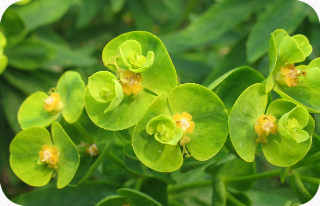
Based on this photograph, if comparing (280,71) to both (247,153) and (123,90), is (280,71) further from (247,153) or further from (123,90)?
(123,90)

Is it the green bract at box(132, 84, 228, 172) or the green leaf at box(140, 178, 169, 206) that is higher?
the green bract at box(132, 84, 228, 172)

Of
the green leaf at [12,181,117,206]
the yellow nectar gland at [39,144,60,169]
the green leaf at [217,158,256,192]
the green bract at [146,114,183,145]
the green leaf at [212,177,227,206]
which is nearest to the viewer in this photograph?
the green bract at [146,114,183,145]

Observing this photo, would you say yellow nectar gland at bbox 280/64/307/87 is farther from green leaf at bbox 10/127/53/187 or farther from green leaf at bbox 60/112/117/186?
green leaf at bbox 10/127/53/187

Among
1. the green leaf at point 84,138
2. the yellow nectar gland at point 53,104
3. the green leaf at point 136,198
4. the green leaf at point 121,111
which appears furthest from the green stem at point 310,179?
the yellow nectar gland at point 53,104

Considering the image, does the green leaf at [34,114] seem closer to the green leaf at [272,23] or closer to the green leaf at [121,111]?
the green leaf at [121,111]

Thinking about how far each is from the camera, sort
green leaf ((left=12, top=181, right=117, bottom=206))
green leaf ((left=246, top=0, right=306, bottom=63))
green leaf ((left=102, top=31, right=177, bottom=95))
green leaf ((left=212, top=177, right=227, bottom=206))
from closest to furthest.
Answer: green leaf ((left=102, top=31, right=177, bottom=95)) → green leaf ((left=212, top=177, right=227, bottom=206)) → green leaf ((left=12, top=181, right=117, bottom=206)) → green leaf ((left=246, top=0, right=306, bottom=63))

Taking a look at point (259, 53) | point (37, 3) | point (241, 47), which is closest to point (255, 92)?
point (259, 53)

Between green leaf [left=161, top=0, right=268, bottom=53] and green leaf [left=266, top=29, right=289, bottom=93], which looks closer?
green leaf [left=266, top=29, right=289, bottom=93]

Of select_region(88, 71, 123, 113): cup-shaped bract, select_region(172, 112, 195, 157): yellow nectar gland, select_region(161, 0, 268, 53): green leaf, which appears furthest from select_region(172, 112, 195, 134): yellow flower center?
select_region(161, 0, 268, 53): green leaf
